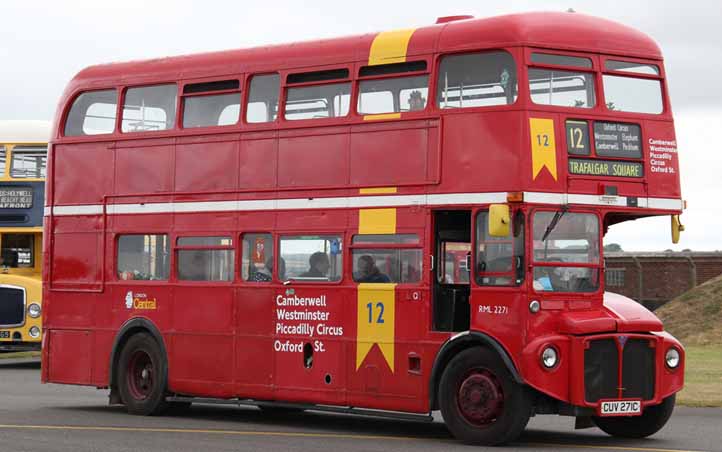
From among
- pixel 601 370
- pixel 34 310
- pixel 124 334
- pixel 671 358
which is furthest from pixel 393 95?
pixel 34 310

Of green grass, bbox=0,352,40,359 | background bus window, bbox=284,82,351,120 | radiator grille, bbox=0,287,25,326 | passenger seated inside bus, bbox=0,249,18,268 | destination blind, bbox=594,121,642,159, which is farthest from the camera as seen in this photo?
green grass, bbox=0,352,40,359

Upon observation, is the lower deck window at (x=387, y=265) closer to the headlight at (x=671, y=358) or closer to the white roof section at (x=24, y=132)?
→ the headlight at (x=671, y=358)

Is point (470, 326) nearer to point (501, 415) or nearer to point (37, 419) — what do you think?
point (501, 415)

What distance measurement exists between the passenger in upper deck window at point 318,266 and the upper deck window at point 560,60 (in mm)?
3546

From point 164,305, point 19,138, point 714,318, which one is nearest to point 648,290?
point 714,318

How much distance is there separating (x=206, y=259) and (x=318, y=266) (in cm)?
201

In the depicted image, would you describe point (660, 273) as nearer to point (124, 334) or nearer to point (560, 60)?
point (124, 334)

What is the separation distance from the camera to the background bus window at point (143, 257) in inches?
784

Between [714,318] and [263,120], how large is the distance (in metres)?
20.4

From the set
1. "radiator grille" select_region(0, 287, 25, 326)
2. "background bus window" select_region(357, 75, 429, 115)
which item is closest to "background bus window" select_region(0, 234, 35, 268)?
"radiator grille" select_region(0, 287, 25, 326)

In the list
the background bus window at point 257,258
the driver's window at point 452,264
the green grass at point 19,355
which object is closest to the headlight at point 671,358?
the driver's window at point 452,264

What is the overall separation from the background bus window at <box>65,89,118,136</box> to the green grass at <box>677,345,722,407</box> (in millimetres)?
8621

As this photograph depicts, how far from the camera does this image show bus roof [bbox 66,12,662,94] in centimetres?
1608

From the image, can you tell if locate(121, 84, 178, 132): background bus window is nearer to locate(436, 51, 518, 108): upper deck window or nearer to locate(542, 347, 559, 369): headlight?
locate(436, 51, 518, 108): upper deck window
